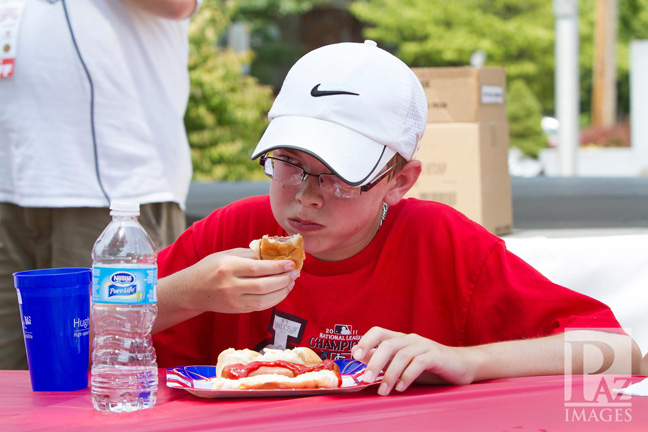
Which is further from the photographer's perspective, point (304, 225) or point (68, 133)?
point (68, 133)

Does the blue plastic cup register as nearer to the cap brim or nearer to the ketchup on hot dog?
the ketchup on hot dog

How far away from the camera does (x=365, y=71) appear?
187 cm

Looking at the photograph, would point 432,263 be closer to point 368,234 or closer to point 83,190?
point 368,234

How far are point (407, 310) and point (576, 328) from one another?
0.43 meters

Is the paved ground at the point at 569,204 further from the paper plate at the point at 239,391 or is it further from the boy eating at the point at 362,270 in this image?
the paper plate at the point at 239,391

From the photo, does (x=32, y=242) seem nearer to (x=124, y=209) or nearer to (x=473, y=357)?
(x=124, y=209)

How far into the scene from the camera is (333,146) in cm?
178

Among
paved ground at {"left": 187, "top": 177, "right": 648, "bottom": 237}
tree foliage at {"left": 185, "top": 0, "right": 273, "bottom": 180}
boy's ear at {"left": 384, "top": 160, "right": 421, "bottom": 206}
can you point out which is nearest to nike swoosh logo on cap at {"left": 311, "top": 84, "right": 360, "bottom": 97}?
boy's ear at {"left": 384, "top": 160, "right": 421, "bottom": 206}

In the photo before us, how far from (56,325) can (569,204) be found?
4.29 m

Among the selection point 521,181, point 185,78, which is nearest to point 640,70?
point 521,181

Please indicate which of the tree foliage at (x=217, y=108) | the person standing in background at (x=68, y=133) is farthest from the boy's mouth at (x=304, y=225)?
the tree foliage at (x=217, y=108)

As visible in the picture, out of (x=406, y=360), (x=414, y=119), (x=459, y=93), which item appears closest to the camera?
(x=406, y=360)

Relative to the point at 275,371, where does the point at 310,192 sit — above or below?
above

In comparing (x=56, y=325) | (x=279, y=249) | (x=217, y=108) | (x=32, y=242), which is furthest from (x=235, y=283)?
(x=217, y=108)
